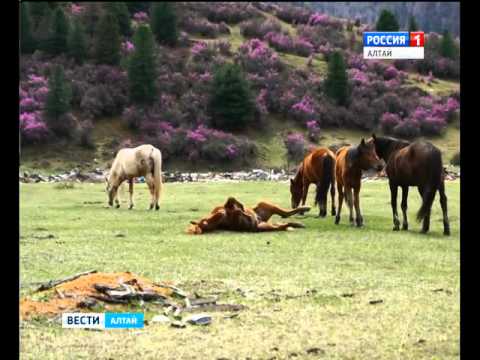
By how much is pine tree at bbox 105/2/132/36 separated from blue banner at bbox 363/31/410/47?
99.4 feet

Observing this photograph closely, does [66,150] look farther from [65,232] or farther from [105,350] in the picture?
[105,350]

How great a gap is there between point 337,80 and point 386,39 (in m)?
10.7

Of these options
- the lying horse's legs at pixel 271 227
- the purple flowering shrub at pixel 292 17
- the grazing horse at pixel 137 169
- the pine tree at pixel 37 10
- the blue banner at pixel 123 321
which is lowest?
the blue banner at pixel 123 321

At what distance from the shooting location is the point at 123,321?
173 inches

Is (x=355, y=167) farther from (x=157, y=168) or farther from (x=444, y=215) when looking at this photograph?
(x=157, y=168)

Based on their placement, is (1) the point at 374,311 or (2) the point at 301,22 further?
(2) the point at 301,22

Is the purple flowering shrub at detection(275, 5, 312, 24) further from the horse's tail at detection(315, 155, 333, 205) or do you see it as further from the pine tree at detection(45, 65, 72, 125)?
the horse's tail at detection(315, 155, 333, 205)

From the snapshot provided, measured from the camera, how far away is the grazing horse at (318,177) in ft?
39.4

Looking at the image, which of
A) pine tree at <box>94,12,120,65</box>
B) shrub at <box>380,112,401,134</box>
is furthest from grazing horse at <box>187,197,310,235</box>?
pine tree at <box>94,12,120,65</box>

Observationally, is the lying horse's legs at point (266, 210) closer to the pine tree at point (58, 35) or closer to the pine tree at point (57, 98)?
the pine tree at point (57, 98)

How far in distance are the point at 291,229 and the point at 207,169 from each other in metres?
8.64

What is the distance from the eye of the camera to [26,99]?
26516mm

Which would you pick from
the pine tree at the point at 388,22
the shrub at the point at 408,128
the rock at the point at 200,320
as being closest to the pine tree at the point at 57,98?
the shrub at the point at 408,128
